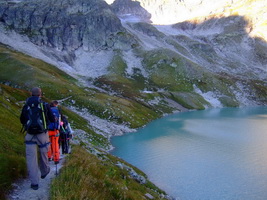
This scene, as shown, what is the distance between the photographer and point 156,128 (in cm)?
7712

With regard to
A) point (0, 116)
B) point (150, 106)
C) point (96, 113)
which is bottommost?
point (150, 106)

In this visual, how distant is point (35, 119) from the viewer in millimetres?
9461

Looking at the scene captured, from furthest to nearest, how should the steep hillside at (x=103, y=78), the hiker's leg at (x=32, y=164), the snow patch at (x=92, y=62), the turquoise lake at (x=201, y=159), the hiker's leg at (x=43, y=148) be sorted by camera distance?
the snow patch at (x=92, y=62), the steep hillside at (x=103, y=78), the turquoise lake at (x=201, y=159), the hiker's leg at (x=43, y=148), the hiker's leg at (x=32, y=164)

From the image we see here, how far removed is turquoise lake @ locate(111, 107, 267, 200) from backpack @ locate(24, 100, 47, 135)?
25034 mm

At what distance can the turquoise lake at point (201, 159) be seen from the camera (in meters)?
31.9

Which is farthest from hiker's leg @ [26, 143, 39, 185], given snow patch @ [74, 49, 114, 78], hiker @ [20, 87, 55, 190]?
snow patch @ [74, 49, 114, 78]

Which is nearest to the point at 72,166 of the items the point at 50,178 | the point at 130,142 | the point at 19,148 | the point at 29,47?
the point at 50,178

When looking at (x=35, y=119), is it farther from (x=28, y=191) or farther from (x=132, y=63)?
(x=132, y=63)

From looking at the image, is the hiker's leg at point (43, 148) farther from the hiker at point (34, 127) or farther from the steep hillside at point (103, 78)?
the steep hillside at point (103, 78)

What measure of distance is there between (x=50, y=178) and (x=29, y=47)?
173m

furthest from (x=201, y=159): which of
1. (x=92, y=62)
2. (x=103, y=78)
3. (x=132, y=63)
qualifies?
(x=92, y=62)

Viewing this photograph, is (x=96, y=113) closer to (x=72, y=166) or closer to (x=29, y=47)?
(x=72, y=166)

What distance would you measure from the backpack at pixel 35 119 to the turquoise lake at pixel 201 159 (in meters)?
25.0

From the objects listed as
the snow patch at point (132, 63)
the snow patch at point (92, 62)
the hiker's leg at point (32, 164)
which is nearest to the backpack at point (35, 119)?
the hiker's leg at point (32, 164)
